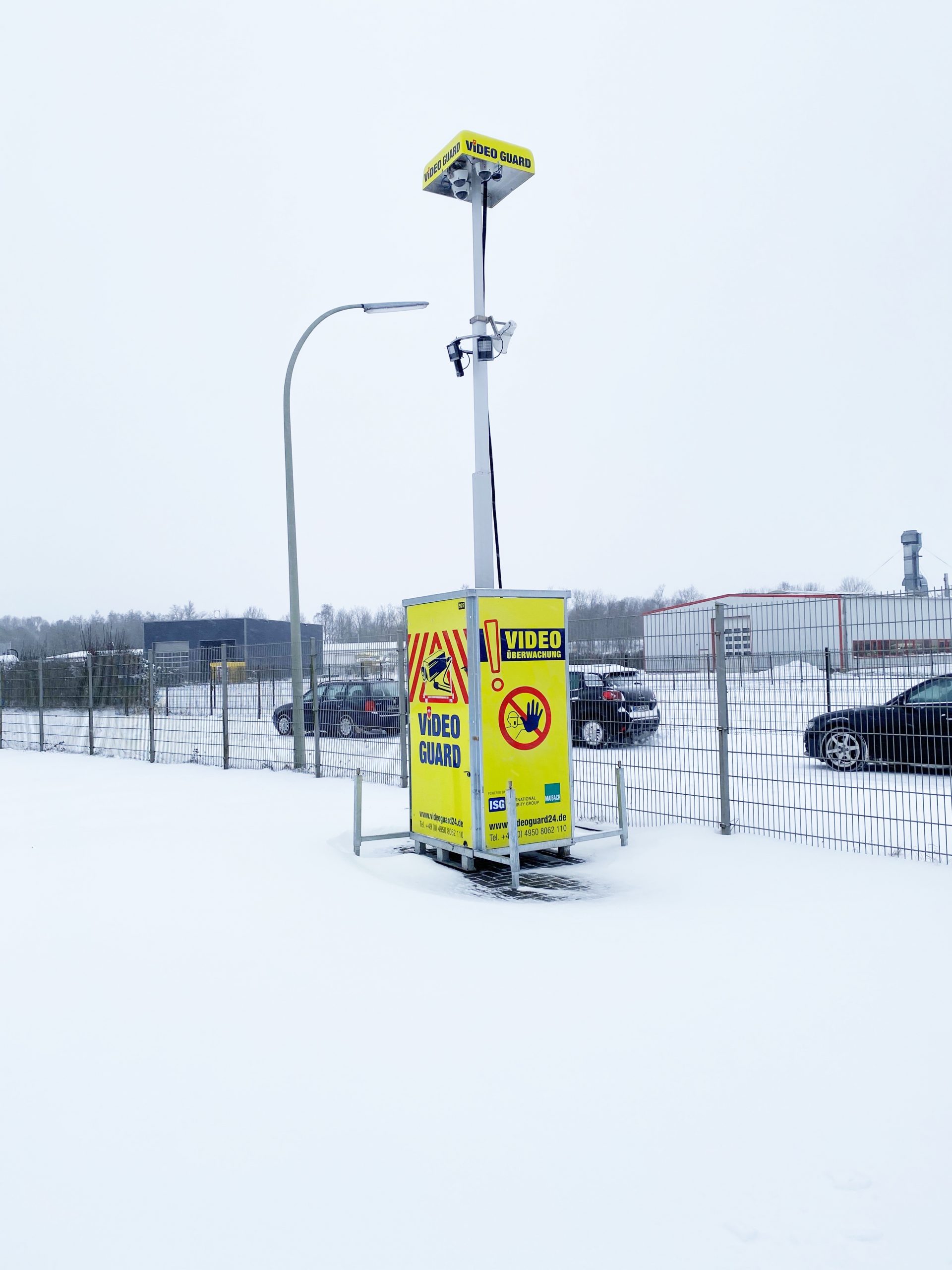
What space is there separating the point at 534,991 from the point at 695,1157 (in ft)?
5.02

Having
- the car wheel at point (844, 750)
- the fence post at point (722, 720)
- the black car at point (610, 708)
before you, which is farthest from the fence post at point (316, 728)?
the car wheel at point (844, 750)

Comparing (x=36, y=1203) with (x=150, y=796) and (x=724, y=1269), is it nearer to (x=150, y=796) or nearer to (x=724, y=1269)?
(x=724, y=1269)

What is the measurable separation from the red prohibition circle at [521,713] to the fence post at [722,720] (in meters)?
1.59

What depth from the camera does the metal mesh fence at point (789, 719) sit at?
6.98m

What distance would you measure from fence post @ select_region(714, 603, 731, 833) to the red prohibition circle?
62.6 inches

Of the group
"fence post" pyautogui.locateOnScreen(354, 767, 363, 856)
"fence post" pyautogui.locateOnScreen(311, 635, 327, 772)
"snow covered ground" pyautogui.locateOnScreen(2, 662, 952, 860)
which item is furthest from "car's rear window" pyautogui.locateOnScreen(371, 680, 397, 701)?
"fence post" pyautogui.locateOnScreen(354, 767, 363, 856)

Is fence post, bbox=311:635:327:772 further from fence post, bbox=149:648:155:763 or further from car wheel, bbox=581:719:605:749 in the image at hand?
car wheel, bbox=581:719:605:749

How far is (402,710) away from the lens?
1103 cm

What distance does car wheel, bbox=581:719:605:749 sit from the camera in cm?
905

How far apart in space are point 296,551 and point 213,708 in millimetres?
3048

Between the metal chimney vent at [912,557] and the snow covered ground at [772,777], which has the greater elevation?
the metal chimney vent at [912,557]

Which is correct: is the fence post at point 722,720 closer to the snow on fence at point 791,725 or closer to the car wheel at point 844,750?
the snow on fence at point 791,725

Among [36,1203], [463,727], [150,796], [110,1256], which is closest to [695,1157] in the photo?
[110,1256]

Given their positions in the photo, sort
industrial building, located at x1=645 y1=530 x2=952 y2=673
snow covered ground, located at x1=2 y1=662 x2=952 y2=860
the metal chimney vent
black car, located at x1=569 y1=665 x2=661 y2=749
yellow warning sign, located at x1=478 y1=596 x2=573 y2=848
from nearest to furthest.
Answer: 1. industrial building, located at x1=645 y1=530 x2=952 y2=673
2. yellow warning sign, located at x1=478 y1=596 x2=573 y2=848
3. snow covered ground, located at x1=2 y1=662 x2=952 y2=860
4. black car, located at x1=569 y1=665 x2=661 y2=749
5. the metal chimney vent
